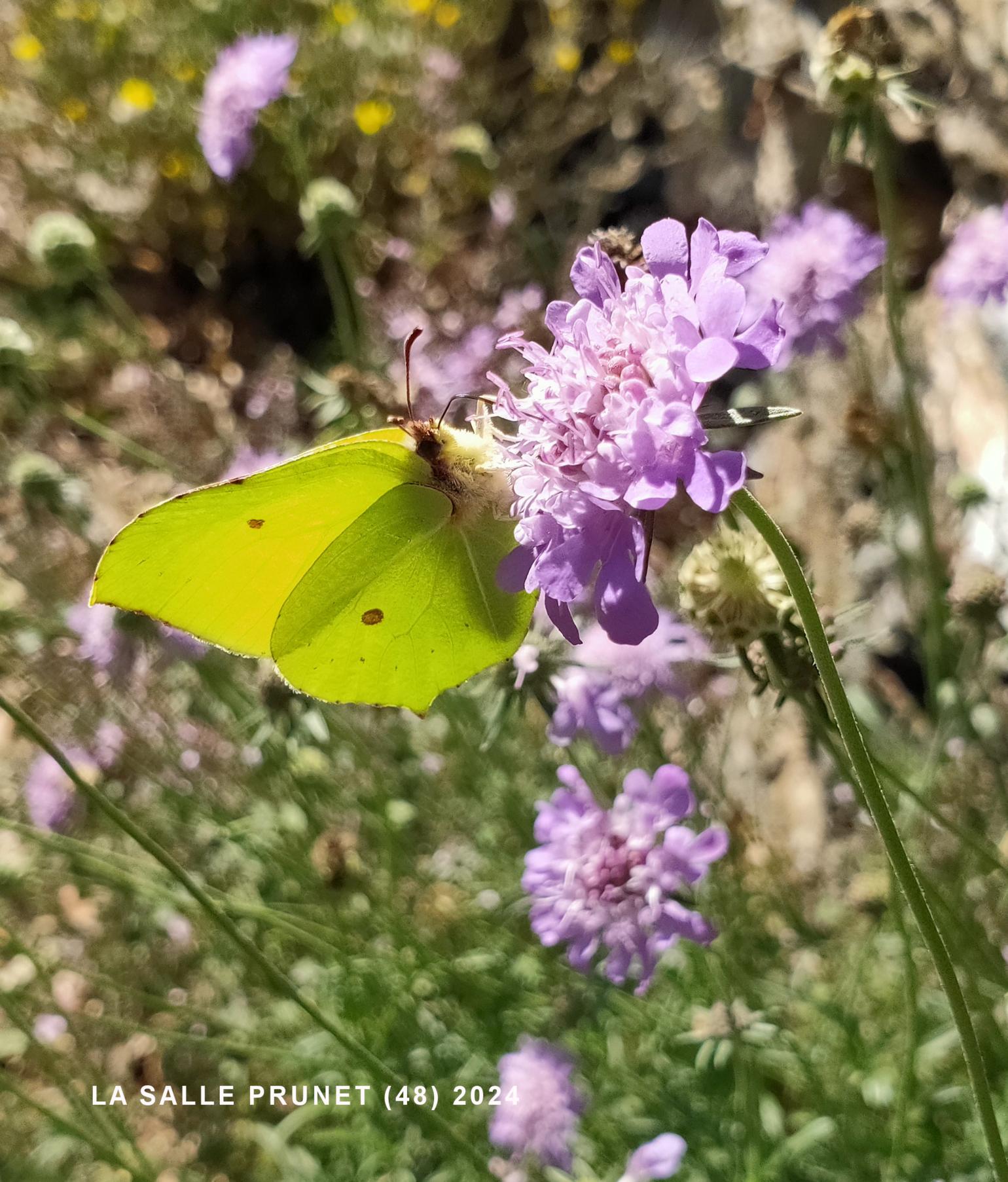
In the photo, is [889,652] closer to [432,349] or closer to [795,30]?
[432,349]

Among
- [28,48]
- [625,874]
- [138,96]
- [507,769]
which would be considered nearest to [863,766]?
[625,874]

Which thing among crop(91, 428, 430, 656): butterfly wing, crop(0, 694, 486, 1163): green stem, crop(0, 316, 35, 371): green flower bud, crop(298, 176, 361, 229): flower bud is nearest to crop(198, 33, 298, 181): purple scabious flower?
crop(298, 176, 361, 229): flower bud

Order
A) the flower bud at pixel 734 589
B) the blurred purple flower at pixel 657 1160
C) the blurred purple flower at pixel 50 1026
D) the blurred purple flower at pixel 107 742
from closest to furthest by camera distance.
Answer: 1. the flower bud at pixel 734 589
2. the blurred purple flower at pixel 657 1160
3. the blurred purple flower at pixel 107 742
4. the blurred purple flower at pixel 50 1026

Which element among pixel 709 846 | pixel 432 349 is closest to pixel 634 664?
pixel 709 846

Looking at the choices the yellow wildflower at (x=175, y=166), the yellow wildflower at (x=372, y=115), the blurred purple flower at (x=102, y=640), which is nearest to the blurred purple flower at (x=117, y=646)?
the blurred purple flower at (x=102, y=640)

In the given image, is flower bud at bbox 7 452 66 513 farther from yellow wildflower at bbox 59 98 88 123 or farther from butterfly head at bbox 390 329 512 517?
yellow wildflower at bbox 59 98 88 123

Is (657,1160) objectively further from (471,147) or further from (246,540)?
(471,147)

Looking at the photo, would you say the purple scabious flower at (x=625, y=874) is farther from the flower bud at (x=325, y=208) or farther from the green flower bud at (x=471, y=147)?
the green flower bud at (x=471, y=147)
